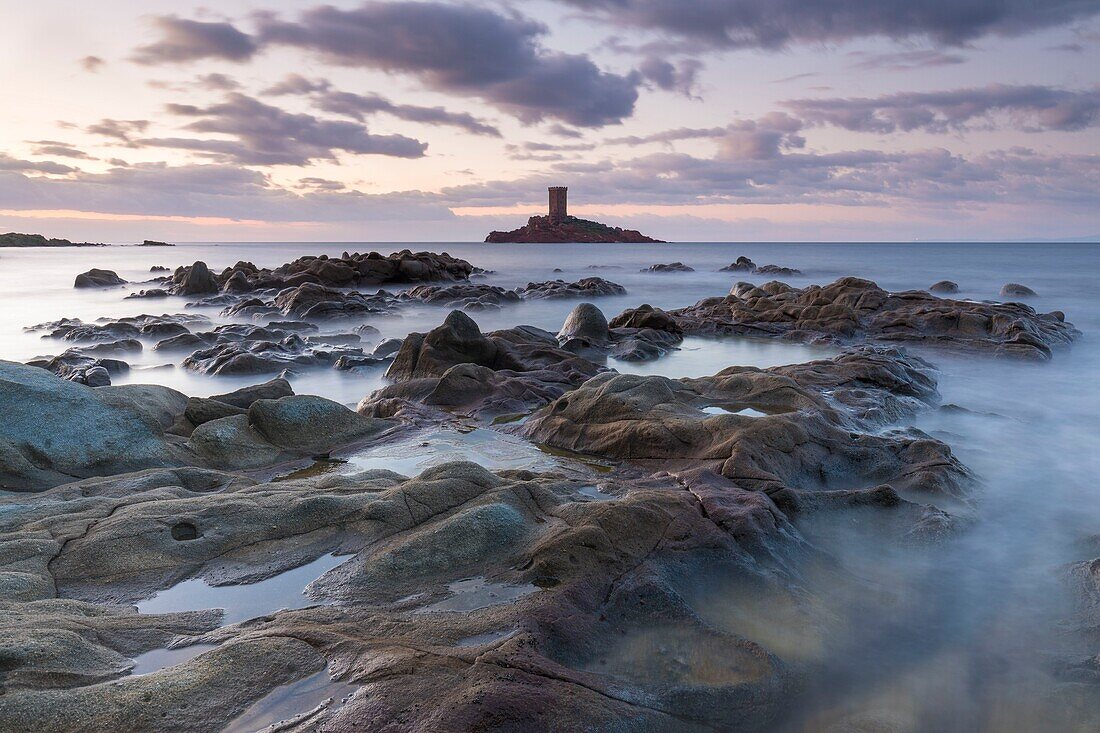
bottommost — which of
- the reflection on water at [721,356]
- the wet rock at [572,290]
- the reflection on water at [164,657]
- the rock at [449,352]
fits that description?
the reflection on water at [164,657]

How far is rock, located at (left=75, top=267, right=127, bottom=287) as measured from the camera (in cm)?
3056

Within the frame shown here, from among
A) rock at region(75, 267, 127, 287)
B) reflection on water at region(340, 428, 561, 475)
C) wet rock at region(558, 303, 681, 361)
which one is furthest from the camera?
rock at region(75, 267, 127, 287)

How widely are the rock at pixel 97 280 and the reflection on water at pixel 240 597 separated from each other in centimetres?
3332

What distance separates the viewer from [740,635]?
117 inches

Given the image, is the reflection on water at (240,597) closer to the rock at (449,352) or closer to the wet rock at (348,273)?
the rock at (449,352)

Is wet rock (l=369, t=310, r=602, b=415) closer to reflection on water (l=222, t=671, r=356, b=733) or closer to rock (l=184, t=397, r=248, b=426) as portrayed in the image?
rock (l=184, t=397, r=248, b=426)

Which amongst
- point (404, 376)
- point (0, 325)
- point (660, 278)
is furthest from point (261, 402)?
point (660, 278)

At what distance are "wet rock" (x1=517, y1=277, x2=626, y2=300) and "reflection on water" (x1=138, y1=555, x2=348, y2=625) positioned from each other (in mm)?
21223

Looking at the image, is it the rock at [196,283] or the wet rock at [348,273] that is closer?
the rock at [196,283]

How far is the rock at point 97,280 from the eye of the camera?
30562 mm

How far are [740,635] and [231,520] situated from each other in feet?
8.87

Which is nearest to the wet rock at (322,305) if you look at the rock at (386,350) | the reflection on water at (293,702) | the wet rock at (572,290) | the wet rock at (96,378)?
the wet rock at (572,290)

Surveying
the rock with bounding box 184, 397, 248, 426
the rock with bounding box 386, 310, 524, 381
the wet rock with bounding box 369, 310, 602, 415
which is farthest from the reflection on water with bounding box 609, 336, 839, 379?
the rock with bounding box 184, 397, 248, 426

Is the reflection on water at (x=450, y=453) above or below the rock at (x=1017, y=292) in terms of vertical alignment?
below
